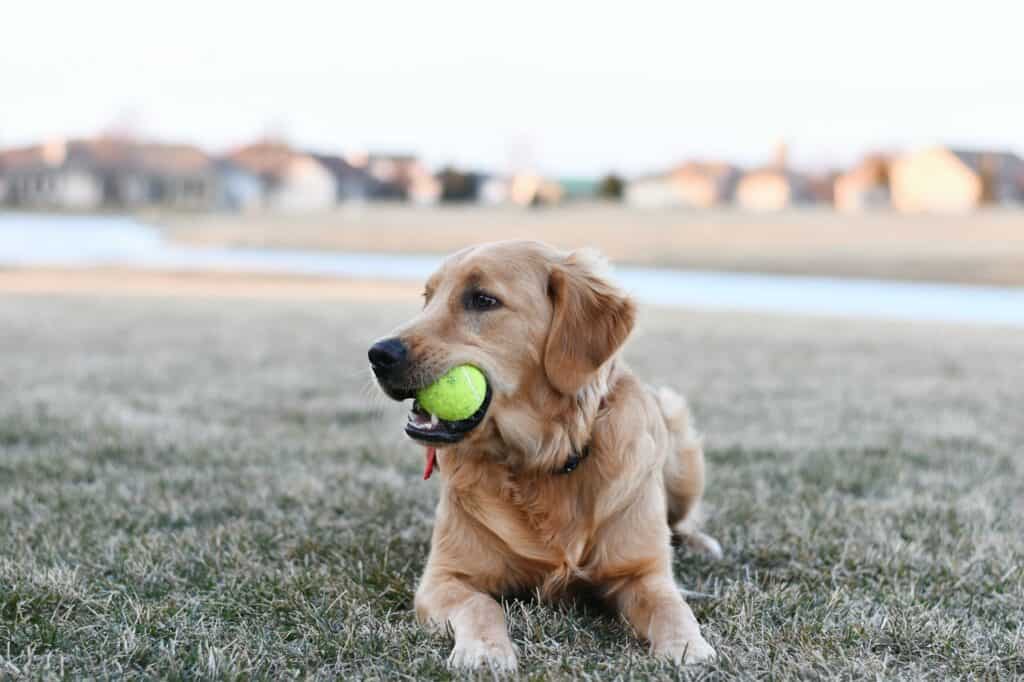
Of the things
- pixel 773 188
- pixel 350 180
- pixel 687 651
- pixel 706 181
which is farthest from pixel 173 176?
pixel 687 651

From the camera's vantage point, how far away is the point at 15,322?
11078mm

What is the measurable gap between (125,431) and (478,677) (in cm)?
374

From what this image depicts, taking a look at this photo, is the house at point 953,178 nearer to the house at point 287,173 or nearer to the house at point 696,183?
the house at point 696,183

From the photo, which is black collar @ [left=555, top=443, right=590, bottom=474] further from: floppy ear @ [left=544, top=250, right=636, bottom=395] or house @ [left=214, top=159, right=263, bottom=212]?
house @ [left=214, top=159, right=263, bottom=212]

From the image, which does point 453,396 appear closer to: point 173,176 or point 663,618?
point 663,618

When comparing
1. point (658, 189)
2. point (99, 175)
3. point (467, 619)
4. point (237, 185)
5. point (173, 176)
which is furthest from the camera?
point (237, 185)

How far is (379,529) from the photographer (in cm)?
395

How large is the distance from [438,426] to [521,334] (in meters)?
0.42

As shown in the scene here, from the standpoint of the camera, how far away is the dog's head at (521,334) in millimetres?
3023

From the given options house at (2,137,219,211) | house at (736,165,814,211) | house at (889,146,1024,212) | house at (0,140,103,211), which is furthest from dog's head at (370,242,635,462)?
house at (0,140,103,211)

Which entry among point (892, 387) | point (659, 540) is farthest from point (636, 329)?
point (892, 387)

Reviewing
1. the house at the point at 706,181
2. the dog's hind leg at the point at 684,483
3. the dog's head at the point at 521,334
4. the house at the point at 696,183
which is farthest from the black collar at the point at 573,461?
the house at the point at 706,181

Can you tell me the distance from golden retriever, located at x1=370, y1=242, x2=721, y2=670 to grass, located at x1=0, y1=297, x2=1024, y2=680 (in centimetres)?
17

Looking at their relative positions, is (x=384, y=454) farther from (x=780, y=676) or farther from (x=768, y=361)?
(x=768, y=361)
